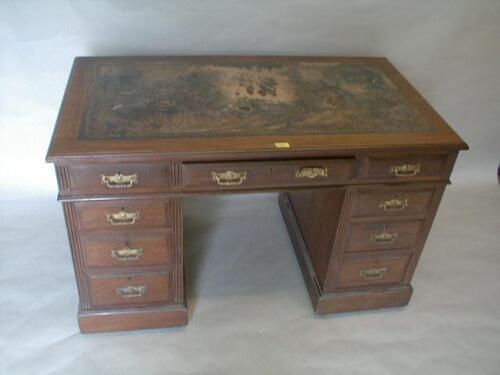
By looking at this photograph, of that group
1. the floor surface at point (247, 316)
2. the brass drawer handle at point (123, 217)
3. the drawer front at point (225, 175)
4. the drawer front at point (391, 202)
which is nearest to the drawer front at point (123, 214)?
the brass drawer handle at point (123, 217)

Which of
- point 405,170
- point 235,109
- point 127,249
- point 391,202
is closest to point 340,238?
point 391,202

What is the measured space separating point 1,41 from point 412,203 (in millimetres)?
1639

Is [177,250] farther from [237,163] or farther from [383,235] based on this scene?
[383,235]

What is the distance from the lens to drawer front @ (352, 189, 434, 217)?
162 cm

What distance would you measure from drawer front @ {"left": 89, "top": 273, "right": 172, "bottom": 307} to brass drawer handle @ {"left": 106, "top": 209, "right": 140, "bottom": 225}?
0.23 meters

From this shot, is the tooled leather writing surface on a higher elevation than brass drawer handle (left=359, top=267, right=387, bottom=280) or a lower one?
higher

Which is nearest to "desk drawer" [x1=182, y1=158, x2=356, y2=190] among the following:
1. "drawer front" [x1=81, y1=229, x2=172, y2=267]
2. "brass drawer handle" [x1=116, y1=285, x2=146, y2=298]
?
"drawer front" [x1=81, y1=229, x2=172, y2=267]

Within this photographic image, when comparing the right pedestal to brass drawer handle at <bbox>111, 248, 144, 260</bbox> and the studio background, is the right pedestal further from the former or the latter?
brass drawer handle at <bbox>111, 248, 144, 260</bbox>

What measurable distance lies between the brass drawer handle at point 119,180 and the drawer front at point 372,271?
83 centimetres

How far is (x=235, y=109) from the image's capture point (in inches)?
62.4

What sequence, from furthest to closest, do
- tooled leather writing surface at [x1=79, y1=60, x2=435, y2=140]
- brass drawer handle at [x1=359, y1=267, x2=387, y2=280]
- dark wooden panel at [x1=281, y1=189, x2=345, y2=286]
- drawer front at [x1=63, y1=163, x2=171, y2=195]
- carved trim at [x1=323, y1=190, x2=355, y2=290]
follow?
brass drawer handle at [x1=359, y1=267, x2=387, y2=280], dark wooden panel at [x1=281, y1=189, x2=345, y2=286], carved trim at [x1=323, y1=190, x2=355, y2=290], tooled leather writing surface at [x1=79, y1=60, x2=435, y2=140], drawer front at [x1=63, y1=163, x2=171, y2=195]

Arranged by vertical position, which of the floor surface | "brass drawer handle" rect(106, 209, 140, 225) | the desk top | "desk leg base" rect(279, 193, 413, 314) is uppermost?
the desk top

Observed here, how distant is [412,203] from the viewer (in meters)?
1.67

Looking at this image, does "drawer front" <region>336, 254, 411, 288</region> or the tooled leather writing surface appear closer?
the tooled leather writing surface
